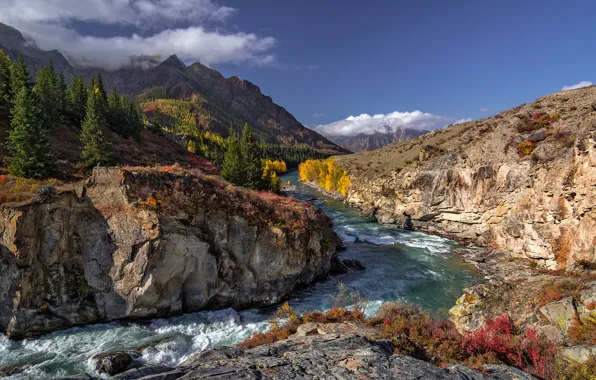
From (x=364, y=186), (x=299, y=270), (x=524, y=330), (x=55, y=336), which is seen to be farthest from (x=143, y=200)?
(x=364, y=186)

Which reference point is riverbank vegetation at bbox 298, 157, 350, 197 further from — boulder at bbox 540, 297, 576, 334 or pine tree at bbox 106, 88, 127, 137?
boulder at bbox 540, 297, 576, 334

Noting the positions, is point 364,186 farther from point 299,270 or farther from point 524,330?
point 524,330

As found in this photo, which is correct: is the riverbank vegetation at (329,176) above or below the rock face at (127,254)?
above

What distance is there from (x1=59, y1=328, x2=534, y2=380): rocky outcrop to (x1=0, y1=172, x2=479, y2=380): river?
7.97 meters

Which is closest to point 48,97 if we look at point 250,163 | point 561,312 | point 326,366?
point 250,163

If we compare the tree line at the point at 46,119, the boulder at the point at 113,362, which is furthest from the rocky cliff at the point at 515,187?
the tree line at the point at 46,119

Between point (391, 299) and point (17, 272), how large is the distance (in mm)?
27041

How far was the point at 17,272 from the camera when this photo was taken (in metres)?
18.7

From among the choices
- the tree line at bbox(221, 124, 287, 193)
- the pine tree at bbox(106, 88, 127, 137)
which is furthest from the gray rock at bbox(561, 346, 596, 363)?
the pine tree at bbox(106, 88, 127, 137)

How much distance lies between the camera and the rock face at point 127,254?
746 inches

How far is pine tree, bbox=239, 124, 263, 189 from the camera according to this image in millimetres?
50500

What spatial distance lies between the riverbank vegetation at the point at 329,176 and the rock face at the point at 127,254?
65553 mm

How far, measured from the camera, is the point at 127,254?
20.5m

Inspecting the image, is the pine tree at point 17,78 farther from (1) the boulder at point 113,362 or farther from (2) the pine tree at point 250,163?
(1) the boulder at point 113,362
